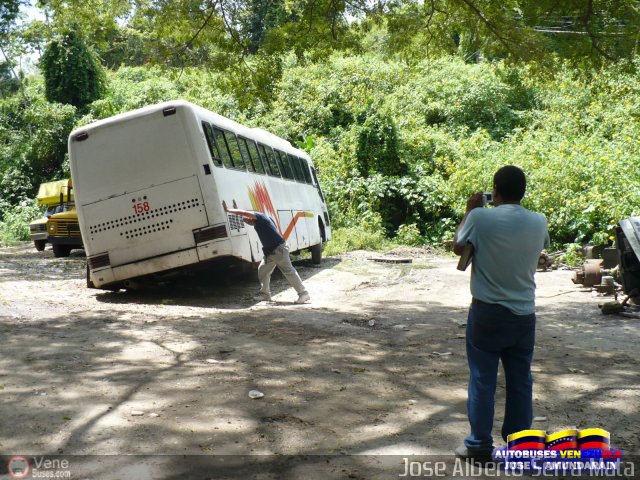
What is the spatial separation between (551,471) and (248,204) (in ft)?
32.6

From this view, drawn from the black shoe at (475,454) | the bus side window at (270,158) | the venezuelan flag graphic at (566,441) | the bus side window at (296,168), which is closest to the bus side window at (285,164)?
the bus side window at (296,168)

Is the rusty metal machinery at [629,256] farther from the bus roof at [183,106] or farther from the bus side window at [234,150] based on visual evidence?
the bus roof at [183,106]

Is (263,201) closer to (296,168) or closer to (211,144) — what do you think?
(211,144)

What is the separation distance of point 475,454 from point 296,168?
15.7 meters

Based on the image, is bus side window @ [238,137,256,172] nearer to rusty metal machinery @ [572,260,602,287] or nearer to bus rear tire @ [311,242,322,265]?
bus rear tire @ [311,242,322,265]

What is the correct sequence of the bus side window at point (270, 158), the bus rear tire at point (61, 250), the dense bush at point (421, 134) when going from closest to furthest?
1. the bus side window at point (270, 158)
2. the dense bush at point (421, 134)
3. the bus rear tire at point (61, 250)

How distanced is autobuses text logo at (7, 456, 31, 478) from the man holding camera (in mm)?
2607

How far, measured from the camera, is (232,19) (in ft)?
44.8

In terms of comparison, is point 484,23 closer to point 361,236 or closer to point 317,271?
point 317,271

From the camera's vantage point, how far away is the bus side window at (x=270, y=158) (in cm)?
1619

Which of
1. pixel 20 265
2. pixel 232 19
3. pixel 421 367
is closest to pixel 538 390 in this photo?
pixel 421 367

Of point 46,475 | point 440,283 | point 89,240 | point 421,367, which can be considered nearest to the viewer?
point 46,475

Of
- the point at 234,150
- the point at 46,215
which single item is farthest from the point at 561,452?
the point at 46,215

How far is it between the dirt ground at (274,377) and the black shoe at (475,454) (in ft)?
0.88
